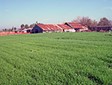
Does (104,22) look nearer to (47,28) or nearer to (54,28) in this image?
(54,28)

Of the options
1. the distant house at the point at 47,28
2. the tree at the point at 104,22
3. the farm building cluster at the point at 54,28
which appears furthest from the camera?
the tree at the point at 104,22

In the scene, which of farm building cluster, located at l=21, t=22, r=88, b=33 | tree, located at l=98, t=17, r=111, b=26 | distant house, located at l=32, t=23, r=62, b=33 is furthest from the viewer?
tree, located at l=98, t=17, r=111, b=26

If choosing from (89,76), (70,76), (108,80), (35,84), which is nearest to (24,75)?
(35,84)

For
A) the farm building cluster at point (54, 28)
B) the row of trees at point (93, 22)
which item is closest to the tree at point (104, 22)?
the row of trees at point (93, 22)

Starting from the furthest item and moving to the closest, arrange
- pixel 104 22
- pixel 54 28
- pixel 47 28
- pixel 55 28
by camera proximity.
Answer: pixel 104 22 → pixel 55 28 → pixel 54 28 → pixel 47 28

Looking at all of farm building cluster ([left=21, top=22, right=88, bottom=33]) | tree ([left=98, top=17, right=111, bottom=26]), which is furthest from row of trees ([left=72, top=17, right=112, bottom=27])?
farm building cluster ([left=21, top=22, right=88, bottom=33])

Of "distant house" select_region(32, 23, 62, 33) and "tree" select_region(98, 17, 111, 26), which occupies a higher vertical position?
"tree" select_region(98, 17, 111, 26)

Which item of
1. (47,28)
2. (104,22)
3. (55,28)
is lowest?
(55,28)

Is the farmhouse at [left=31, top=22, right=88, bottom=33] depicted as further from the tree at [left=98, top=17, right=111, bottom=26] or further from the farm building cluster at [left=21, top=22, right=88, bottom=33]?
the tree at [left=98, top=17, right=111, bottom=26]

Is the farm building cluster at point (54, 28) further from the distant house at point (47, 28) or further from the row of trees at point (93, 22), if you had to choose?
the row of trees at point (93, 22)

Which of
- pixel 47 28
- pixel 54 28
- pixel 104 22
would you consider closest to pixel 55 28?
pixel 54 28

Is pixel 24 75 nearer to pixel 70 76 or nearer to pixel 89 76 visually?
pixel 70 76

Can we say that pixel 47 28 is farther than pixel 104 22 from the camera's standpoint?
No

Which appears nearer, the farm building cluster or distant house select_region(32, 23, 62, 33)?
distant house select_region(32, 23, 62, 33)
